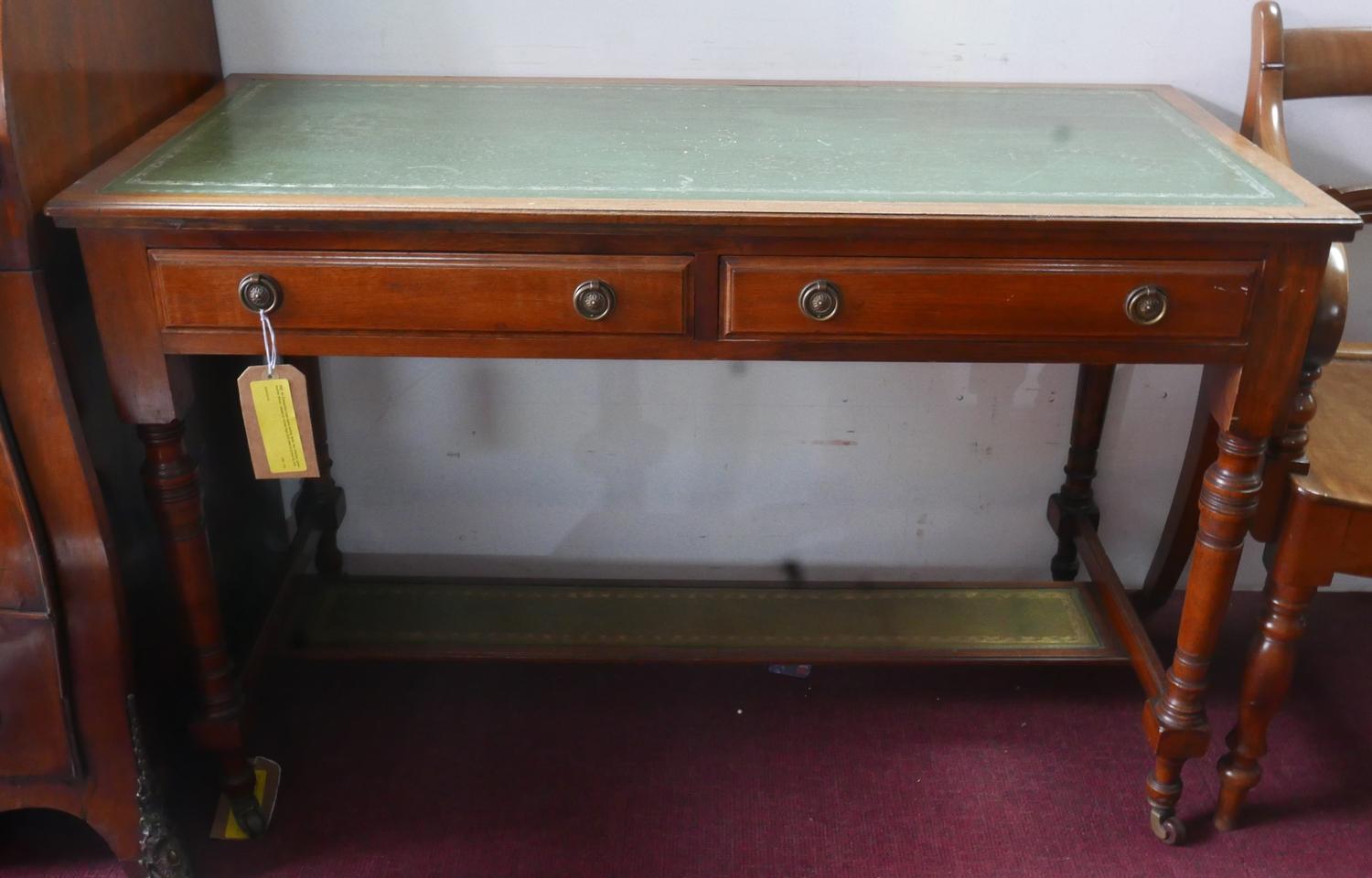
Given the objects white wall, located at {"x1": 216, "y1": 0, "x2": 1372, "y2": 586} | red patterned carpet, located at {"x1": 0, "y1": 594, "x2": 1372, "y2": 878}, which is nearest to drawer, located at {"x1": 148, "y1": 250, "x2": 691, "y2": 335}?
white wall, located at {"x1": 216, "y1": 0, "x2": 1372, "y2": 586}

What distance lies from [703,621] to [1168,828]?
755 millimetres

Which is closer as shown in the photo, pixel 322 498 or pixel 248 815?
pixel 248 815

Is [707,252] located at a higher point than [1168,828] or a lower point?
higher

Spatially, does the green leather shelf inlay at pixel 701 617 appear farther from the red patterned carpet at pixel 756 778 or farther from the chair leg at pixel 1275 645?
the chair leg at pixel 1275 645

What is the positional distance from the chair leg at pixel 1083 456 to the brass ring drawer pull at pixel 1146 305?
0.68 metres

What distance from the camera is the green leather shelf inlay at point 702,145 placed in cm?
138

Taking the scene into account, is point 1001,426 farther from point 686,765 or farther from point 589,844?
point 589,844

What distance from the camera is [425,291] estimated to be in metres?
1.37

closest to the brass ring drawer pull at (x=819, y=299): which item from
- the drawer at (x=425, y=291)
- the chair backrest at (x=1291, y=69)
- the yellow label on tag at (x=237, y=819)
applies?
the drawer at (x=425, y=291)

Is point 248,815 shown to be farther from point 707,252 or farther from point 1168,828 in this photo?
point 1168,828

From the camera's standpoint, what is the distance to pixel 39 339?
1.35 m

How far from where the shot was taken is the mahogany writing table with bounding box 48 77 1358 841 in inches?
52.1

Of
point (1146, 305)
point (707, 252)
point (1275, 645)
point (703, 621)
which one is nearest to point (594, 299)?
point (707, 252)

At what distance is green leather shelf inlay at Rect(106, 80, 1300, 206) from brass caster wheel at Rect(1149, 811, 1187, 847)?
0.90 metres
